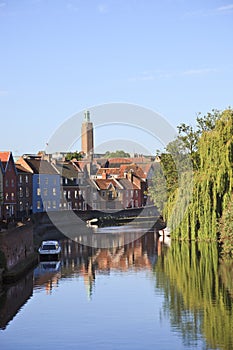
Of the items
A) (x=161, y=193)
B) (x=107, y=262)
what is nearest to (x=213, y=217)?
(x=107, y=262)

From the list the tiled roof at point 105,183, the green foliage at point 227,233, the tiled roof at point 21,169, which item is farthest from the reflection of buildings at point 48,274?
the tiled roof at point 105,183

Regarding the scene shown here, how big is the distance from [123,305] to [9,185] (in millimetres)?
50947

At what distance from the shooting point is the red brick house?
79.7 m

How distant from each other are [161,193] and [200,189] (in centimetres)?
2648

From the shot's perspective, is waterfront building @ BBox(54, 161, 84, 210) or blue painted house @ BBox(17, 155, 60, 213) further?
waterfront building @ BBox(54, 161, 84, 210)

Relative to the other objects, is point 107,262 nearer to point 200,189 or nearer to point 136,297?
point 200,189

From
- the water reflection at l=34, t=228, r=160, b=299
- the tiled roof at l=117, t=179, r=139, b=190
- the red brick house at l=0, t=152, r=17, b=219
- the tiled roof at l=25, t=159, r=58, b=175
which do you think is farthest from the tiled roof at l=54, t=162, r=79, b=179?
the water reflection at l=34, t=228, r=160, b=299

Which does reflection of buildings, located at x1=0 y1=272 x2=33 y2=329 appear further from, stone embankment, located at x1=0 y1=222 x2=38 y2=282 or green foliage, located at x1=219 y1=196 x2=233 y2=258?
green foliage, located at x1=219 y1=196 x2=233 y2=258

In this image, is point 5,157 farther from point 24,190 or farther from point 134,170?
point 134,170

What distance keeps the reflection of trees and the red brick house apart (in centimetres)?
3257

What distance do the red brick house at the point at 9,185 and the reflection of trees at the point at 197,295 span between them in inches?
1282

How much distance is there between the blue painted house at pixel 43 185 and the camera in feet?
303

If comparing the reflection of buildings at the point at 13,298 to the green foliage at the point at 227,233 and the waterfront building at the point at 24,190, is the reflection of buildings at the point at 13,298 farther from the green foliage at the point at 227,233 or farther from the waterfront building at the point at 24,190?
the waterfront building at the point at 24,190

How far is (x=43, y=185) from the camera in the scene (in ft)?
308
